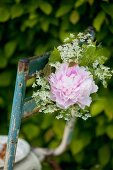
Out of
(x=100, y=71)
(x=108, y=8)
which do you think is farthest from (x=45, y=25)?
(x=100, y=71)

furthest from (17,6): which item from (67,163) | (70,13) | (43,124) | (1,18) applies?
(67,163)

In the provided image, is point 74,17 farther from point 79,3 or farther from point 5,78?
point 5,78

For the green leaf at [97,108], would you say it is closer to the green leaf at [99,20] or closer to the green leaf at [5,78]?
the green leaf at [99,20]

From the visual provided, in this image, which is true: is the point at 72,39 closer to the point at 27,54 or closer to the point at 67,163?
the point at 27,54

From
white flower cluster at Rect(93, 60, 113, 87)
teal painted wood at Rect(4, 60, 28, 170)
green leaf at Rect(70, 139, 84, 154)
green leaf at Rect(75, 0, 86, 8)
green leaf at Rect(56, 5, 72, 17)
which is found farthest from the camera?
green leaf at Rect(70, 139, 84, 154)

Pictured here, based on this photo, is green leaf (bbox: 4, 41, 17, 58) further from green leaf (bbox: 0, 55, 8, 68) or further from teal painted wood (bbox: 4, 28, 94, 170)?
teal painted wood (bbox: 4, 28, 94, 170)

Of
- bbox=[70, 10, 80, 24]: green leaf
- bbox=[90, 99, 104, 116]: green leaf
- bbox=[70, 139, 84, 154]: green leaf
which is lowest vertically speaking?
bbox=[70, 139, 84, 154]: green leaf

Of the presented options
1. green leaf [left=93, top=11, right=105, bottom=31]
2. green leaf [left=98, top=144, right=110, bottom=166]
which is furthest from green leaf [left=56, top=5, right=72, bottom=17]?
green leaf [left=98, top=144, right=110, bottom=166]
